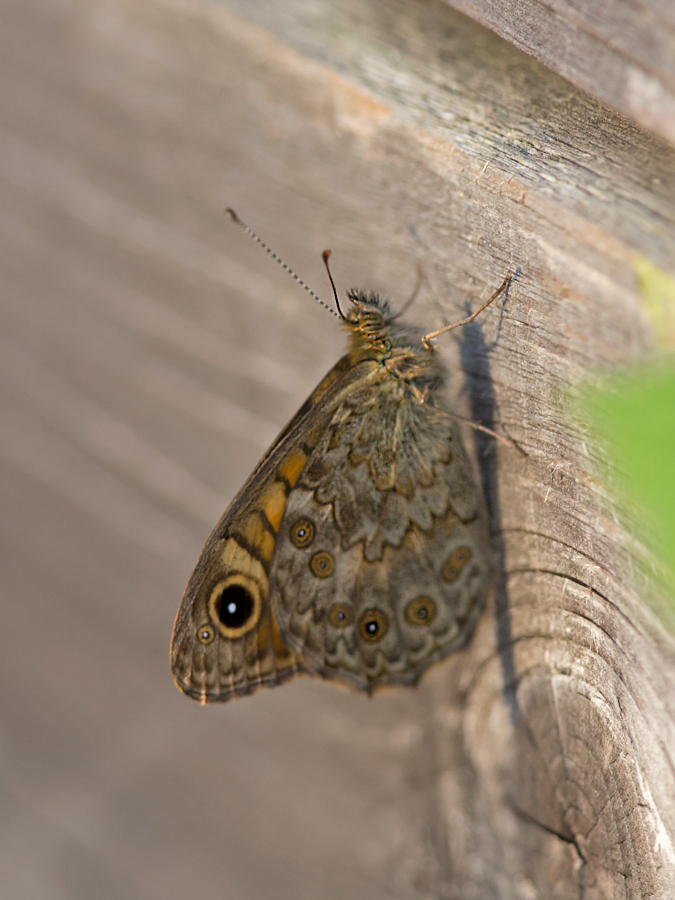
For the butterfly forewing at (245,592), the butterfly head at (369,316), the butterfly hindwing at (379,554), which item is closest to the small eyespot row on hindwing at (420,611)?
the butterfly hindwing at (379,554)

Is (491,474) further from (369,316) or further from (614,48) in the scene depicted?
(614,48)

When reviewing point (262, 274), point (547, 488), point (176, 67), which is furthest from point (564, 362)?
point (176, 67)

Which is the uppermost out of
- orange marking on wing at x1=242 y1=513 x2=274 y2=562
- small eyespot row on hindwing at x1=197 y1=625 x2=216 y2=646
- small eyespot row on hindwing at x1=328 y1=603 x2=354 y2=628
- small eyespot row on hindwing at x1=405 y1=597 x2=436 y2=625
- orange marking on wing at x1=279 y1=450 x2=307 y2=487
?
orange marking on wing at x1=279 y1=450 x2=307 y2=487

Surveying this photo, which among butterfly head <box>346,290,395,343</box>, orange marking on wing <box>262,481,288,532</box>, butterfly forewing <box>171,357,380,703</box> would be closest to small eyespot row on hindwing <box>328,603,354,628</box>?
butterfly forewing <box>171,357,380,703</box>

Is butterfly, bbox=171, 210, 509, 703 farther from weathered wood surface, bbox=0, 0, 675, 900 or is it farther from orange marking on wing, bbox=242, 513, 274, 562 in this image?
weathered wood surface, bbox=0, 0, 675, 900

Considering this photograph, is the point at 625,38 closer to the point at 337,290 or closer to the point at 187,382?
the point at 337,290

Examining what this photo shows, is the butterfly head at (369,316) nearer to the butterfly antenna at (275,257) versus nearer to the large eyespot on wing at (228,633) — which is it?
the butterfly antenna at (275,257)
